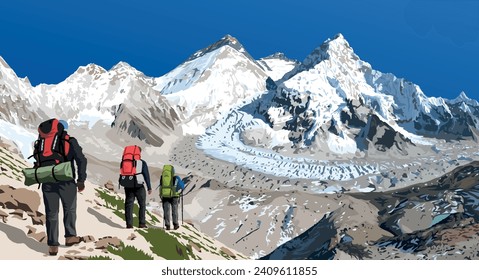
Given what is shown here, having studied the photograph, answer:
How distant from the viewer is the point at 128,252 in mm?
28281

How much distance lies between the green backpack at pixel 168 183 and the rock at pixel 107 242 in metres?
6.54

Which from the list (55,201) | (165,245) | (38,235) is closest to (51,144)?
(55,201)

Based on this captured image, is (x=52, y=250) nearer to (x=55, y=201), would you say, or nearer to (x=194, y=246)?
(x=55, y=201)

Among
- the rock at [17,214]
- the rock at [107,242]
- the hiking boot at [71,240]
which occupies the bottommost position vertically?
the hiking boot at [71,240]

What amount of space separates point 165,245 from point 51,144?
39.5 ft

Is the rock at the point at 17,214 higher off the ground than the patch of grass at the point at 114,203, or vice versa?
the patch of grass at the point at 114,203

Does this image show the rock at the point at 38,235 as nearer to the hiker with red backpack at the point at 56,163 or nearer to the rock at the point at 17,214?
the rock at the point at 17,214

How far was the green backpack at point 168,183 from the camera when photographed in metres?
34.6

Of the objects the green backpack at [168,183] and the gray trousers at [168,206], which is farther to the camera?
the gray trousers at [168,206]

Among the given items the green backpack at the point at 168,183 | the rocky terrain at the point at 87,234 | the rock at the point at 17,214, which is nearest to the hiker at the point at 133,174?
the rocky terrain at the point at 87,234

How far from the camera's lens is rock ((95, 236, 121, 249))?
26.8 meters

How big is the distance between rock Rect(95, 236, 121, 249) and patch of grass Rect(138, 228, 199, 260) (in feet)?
10.2

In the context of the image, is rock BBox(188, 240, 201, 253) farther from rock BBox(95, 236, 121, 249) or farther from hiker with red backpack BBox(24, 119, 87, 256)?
hiker with red backpack BBox(24, 119, 87, 256)
